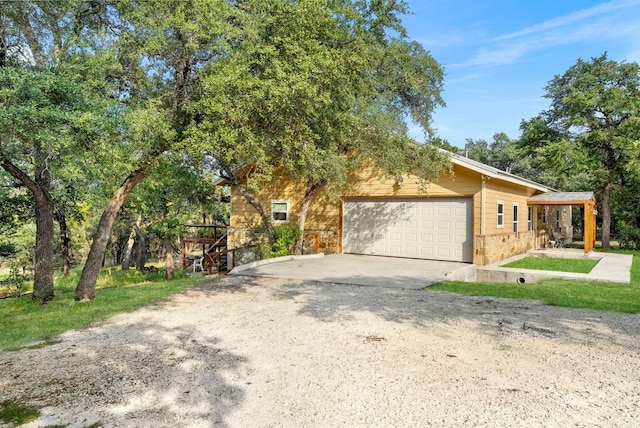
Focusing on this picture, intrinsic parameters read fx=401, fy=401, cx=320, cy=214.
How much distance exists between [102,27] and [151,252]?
2455 centimetres

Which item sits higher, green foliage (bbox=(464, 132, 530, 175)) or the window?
green foliage (bbox=(464, 132, 530, 175))

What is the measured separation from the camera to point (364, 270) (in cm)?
1127

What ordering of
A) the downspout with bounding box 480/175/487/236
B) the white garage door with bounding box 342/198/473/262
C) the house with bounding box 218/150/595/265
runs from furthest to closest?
the white garage door with bounding box 342/198/473/262 → the house with bounding box 218/150/595/265 → the downspout with bounding box 480/175/487/236

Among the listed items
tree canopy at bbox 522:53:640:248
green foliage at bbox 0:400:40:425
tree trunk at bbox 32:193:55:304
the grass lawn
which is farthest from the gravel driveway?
tree canopy at bbox 522:53:640:248

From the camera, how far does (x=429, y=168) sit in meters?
12.2

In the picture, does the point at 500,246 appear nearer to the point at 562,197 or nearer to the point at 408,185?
the point at 408,185

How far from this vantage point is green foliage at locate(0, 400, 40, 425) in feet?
9.75

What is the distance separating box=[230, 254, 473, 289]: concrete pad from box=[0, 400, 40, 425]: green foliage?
6830mm

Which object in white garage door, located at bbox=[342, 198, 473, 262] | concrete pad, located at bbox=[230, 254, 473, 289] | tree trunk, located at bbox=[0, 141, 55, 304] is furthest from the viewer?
white garage door, located at bbox=[342, 198, 473, 262]

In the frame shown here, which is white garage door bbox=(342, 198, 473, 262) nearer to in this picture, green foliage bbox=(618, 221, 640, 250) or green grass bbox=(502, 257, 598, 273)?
green grass bbox=(502, 257, 598, 273)

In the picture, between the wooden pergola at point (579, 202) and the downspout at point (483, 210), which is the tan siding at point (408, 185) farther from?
the wooden pergola at point (579, 202)

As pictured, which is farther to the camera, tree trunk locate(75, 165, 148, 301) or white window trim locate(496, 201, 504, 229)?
white window trim locate(496, 201, 504, 229)

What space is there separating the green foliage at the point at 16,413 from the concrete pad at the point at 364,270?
6830 mm

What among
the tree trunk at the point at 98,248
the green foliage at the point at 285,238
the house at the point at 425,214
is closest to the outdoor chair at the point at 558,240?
the house at the point at 425,214
